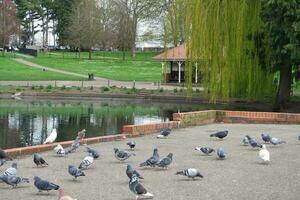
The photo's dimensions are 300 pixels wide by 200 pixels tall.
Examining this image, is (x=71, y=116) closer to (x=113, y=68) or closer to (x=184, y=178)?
(x=184, y=178)

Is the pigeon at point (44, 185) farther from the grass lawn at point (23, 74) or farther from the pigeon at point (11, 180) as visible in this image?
the grass lawn at point (23, 74)

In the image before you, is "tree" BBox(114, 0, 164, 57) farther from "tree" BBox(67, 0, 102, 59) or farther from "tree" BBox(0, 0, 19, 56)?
"tree" BBox(0, 0, 19, 56)

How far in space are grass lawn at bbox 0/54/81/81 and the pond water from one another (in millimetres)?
15931

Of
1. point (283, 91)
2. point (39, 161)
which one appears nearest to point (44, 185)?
point (39, 161)

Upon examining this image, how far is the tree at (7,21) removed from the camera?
92.4 meters

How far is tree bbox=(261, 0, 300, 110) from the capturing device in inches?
1222

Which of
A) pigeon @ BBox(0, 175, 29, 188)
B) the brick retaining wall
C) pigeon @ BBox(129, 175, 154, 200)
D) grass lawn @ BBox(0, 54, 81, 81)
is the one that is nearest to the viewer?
pigeon @ BBox(129, 175, 154, 200)

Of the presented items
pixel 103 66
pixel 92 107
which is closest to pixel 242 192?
pixel 92 107

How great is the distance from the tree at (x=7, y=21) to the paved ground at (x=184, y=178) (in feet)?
260

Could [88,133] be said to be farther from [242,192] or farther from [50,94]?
[50,94]

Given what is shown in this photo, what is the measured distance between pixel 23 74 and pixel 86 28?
2548 cm

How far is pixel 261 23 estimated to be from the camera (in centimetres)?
3341

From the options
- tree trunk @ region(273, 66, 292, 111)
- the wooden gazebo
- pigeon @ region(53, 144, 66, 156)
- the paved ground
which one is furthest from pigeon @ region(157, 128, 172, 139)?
the wooden gazebo

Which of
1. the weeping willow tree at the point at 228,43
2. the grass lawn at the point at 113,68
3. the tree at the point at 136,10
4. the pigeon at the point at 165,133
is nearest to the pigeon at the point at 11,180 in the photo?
the pigeon at the point at 165,133
